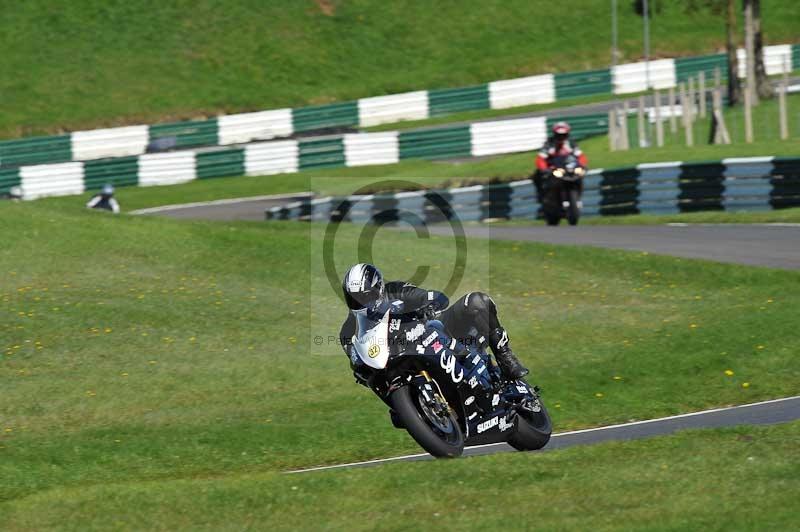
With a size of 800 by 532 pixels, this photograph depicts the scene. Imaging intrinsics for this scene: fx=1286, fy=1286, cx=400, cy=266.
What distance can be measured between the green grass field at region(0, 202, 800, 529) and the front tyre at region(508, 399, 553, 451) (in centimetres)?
71

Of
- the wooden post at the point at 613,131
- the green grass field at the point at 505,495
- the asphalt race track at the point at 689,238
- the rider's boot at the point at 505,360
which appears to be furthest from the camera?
the wooden post at the point at 613,131

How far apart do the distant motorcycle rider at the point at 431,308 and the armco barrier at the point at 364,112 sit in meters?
28.3

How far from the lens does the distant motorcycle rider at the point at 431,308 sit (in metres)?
9.27

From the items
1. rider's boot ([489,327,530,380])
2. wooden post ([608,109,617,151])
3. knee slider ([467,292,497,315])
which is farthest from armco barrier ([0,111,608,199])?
knee slider ([467,292,497,315])

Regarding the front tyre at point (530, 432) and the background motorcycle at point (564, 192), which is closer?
the front tyre at point (530, 432)

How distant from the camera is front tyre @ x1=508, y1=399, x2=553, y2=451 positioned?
33.9 ft

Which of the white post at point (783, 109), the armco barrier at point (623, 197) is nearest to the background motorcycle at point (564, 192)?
the armco barrier at point (623, 197)

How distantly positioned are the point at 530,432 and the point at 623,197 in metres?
16.5

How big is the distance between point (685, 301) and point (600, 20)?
128 feet

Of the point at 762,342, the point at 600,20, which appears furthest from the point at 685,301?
the point at 600,20

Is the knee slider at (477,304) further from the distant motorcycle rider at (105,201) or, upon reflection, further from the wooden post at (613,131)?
the wooden post at (613,131)

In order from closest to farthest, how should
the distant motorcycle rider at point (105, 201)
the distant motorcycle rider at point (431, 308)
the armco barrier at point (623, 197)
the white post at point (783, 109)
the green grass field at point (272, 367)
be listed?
the green grass field at point (272, 367) < the distant motorcycle rider at point (431, 308) < the armco barrier at point (623, 197) < the distant motorcycle rider at point (105, 201) < the white post at point (783, 109)

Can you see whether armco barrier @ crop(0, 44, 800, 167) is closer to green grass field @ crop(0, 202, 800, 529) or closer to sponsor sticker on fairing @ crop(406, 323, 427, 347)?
green grass field @ crop(0, 202, 800, 529)

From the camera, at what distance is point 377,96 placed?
48438mm
